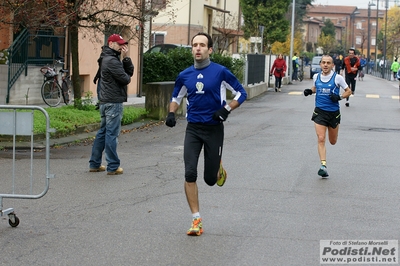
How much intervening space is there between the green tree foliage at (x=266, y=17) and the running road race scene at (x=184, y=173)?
4088 cm

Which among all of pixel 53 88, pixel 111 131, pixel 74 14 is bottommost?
pixel 111 131

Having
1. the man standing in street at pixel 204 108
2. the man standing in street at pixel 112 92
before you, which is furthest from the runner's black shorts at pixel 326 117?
the man standing in street at pixel 204 108

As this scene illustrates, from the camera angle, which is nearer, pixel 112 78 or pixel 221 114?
pixel 221 114

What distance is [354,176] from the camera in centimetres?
1122

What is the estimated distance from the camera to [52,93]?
20.7 meters

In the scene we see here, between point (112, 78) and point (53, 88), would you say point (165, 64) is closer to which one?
point (53, 88)

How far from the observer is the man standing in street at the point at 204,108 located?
7379 mm

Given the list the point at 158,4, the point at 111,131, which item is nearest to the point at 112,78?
the point at 111,131

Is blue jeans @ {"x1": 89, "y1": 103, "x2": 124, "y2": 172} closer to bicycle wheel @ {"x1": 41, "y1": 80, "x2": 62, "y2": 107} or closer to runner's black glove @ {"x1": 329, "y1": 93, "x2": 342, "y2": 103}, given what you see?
runner's black glove @ {"x1": 329, "y1": 93, "x2": 342, "y2": 103}

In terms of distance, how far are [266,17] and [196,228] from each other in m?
55.4

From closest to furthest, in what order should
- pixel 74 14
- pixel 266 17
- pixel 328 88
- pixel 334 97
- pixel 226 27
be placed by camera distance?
1. pixel 334 97
2. pixel 328 88
3. pixel 74 14
4. pixel 226 27
5. pixel 266 17

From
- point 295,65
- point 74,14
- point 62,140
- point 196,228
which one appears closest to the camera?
point 196,228

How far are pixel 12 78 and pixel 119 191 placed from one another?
Answer: 10891 millimetres

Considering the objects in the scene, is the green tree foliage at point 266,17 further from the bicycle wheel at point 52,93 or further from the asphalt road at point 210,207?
the asphalt road at point 210,207
